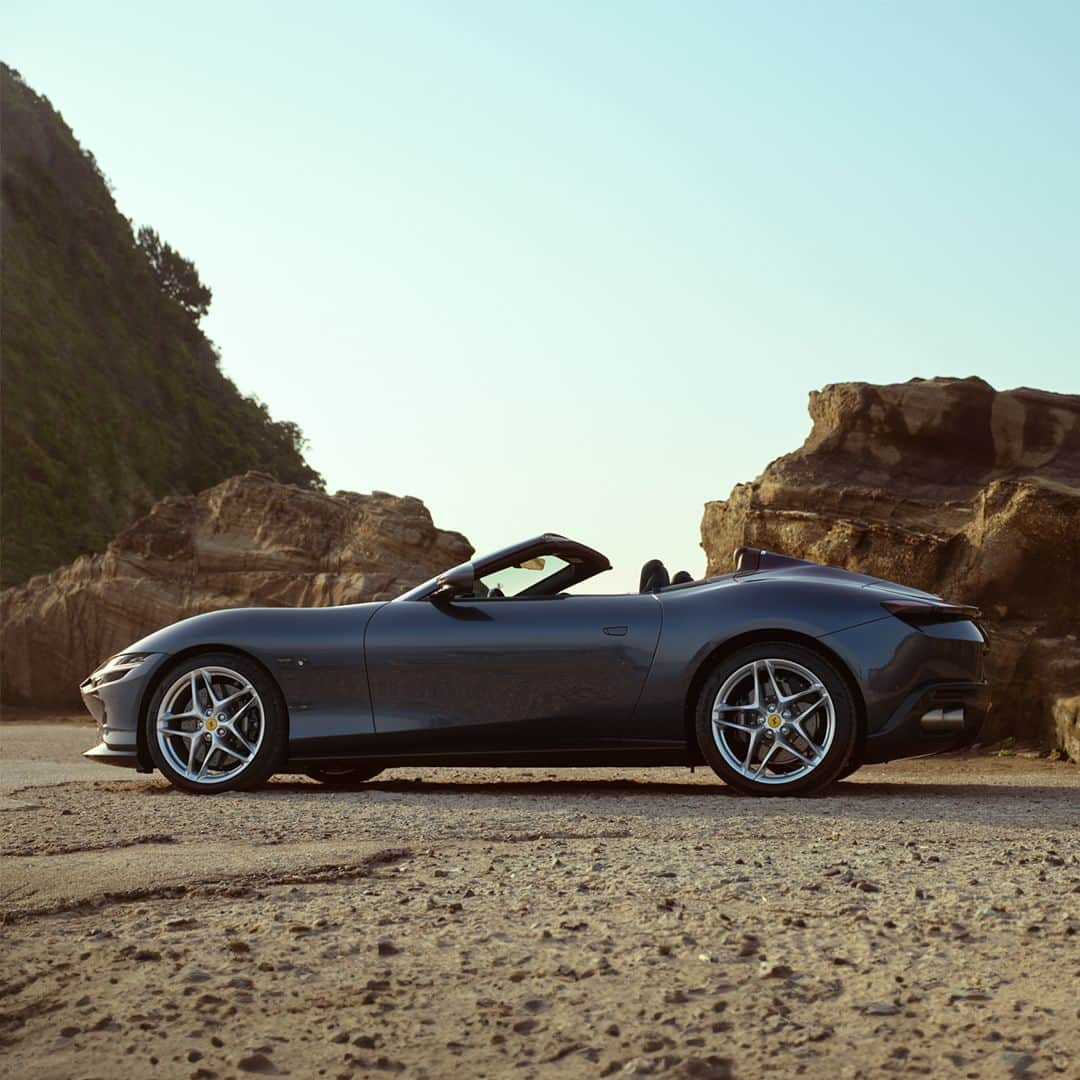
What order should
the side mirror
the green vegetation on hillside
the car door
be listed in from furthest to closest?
the green vegetation on hillside
the side mirror
the car door

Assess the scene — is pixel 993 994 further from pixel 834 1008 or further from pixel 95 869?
pixel 95 869

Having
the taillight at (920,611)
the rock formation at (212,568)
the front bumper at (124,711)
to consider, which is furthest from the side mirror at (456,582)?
the rock formation at (212,568)

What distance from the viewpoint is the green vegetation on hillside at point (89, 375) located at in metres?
37.3

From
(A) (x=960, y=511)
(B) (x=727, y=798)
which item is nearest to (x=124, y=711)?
(B) (x=727, y=798)

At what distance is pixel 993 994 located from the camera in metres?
3.06

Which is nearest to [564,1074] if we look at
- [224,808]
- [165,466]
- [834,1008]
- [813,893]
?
[834,1008]

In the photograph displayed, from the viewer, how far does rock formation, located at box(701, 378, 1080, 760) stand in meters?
11.9

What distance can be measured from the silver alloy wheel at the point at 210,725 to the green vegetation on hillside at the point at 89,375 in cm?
2691

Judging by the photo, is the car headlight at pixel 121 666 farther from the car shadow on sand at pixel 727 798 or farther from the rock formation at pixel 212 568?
the rock formation at pixel 212 568

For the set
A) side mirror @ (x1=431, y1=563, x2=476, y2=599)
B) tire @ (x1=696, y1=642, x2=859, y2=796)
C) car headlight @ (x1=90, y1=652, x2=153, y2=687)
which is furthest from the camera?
car headlight @ (x1=90, y1=652, x2=153, y2=687)

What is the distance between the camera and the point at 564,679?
23.2 ft

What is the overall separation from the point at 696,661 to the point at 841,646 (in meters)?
0.65

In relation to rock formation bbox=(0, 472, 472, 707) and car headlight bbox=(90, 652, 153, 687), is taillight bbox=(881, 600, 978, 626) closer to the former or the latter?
car headlight bbox=(90, 652, 153, 687)

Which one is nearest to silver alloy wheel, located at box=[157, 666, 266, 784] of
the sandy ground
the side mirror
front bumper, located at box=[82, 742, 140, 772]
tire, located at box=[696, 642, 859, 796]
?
front bumper, located at box=[82, 742, 140, 772]
